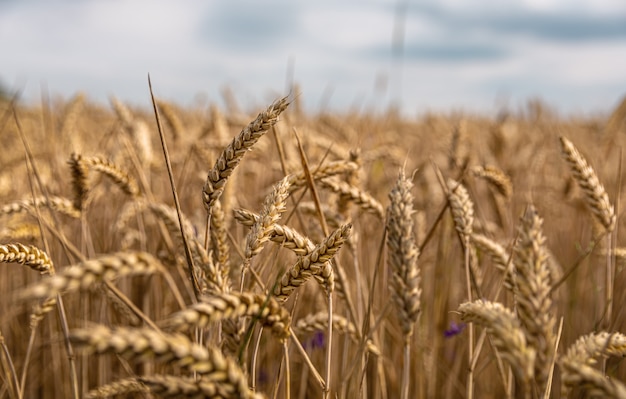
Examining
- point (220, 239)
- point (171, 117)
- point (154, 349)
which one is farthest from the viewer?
point (171, 117)

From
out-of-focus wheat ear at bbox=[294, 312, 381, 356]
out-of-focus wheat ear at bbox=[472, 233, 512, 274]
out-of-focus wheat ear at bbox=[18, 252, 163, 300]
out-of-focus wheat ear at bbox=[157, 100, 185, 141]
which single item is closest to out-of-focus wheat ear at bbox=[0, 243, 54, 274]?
out-of-focus wheat ear at bbox=[18, 252, 163, 300]

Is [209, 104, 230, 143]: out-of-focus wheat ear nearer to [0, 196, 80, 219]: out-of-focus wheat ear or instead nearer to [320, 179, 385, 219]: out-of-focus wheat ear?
[0, 196, 80, 219]: out-of-focus wheat ear

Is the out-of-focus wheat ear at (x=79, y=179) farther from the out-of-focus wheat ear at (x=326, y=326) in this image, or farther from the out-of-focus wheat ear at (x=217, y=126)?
the out-of-focus wheat ear at (x=217, y=126)

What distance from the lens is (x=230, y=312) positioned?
624 millimetres

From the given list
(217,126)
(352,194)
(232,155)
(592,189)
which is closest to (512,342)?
(232,155)

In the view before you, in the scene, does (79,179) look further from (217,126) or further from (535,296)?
(217,126)

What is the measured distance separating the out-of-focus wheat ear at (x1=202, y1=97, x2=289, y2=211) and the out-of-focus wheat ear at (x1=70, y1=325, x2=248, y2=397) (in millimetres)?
324

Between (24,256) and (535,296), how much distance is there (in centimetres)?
73

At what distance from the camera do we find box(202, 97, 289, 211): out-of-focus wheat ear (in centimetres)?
87

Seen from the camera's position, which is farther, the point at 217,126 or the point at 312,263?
A: the point at 217,126

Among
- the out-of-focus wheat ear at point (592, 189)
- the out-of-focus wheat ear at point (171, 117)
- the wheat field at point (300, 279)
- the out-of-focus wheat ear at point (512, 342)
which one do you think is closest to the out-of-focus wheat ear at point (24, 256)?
the wheat field at point (300, 279)

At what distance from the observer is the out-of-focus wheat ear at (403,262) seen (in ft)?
2.69

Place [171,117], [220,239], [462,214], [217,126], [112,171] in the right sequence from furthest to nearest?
1. [217,126]
2. [171,117]
3. [112,171]
4. [462,214]
5. [220,239]

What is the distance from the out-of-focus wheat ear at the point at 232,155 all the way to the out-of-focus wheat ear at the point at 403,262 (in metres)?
0.23
